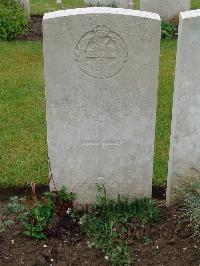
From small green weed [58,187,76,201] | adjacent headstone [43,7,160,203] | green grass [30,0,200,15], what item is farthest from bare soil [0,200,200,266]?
green grass [30,0,200,15]

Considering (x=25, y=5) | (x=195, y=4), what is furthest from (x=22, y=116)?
(x=195, y=4)

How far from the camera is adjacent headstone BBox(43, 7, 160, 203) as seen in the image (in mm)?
4094

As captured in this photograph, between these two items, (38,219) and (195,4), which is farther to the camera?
(195,4)

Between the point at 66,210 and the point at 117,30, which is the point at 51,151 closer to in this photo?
the point at 66,210

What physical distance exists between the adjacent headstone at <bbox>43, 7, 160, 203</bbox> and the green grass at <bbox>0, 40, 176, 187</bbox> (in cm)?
82

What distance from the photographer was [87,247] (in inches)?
171

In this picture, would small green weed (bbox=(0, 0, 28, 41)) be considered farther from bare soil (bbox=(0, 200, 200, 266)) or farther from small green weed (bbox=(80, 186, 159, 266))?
bare soil (bbox=(0, 200, 200, 266))

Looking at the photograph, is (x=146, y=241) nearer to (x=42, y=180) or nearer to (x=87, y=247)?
(x=87, y=247)

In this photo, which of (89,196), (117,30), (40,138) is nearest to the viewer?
(117,30)

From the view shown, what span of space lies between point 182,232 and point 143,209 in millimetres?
410

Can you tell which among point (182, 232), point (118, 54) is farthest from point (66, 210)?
point (118, 54)

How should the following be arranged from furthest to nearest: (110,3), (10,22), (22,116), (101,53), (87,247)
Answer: (110,3), (10,22), (22,116), (87,247), (101,53)

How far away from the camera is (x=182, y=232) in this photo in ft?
14.6

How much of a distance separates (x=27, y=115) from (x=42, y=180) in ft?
5.16
